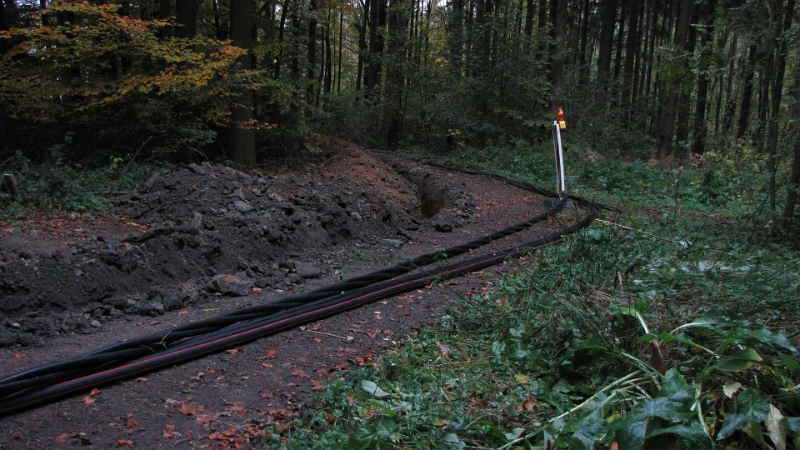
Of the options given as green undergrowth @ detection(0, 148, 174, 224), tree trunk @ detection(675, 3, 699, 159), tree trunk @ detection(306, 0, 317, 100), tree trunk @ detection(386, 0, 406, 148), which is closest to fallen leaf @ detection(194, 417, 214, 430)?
green undergrowth @ detection(0, 148, 174, 224)

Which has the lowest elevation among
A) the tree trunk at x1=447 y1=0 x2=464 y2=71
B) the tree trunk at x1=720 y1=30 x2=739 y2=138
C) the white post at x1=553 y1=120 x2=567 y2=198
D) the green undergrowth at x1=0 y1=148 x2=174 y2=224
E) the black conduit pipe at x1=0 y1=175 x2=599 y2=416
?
the black conduit pipe at x1=0 y1=175 x2=599 y2=416

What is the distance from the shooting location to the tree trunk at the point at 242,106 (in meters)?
12.1

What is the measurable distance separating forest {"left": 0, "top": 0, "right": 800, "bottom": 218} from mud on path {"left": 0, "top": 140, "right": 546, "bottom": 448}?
9.76 feet

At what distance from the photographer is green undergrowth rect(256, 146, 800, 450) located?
2.20m

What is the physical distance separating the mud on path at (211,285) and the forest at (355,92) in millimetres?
2975

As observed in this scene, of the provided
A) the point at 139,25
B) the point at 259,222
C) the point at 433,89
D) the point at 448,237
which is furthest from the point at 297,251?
the point at 433,89

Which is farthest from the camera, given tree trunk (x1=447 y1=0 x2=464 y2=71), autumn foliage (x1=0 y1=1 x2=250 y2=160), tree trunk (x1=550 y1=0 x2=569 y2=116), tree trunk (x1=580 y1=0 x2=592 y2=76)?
tree trunk (x1=580 y1=0 x2=592 y2=76)

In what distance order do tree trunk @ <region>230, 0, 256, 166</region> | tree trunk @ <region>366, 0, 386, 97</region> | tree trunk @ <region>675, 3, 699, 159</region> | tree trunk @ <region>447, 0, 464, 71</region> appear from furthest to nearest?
1. tree trunk @ <region>366, 0, 386, 97</region>
2. tree trunk @ <region>447, 0, 464, 71</region>
3. tree trunk @ <region>675, 3, 699, 159</region>
4. tree trunk @ <region>230, 0, 256, 166</region>

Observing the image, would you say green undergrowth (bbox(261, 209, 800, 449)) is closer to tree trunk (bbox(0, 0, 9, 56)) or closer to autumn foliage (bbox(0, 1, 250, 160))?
autumn foliage (bbox(0, 1, 250, 160))

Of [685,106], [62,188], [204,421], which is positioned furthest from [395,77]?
[204,421]

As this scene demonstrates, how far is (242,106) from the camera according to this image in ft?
40.0

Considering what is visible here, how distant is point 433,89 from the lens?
20.7 meters

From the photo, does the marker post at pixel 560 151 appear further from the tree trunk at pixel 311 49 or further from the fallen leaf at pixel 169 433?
the tree trunk at pixel 311 49

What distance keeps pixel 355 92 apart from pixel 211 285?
54.0 feet
